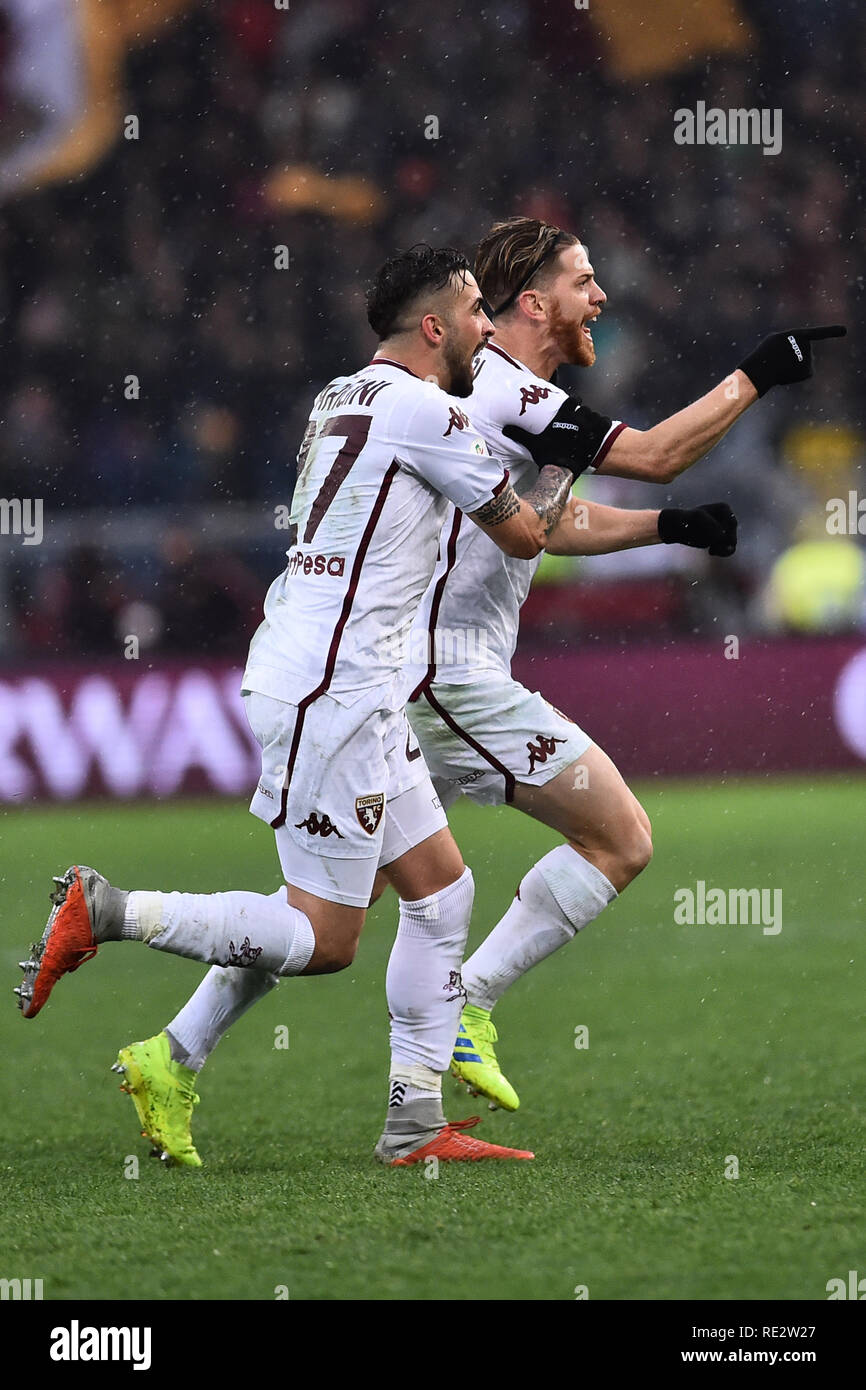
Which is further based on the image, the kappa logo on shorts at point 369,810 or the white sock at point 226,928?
the kappa logo on shorts at point 369,810

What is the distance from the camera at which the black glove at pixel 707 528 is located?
15.5 feet

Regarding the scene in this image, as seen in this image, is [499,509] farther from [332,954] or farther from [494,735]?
[332,954]

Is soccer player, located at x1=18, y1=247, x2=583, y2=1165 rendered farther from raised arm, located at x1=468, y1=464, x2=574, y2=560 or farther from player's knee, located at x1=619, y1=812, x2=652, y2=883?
player's knee, located at x1=619, y1=812, x2=652, y2=883

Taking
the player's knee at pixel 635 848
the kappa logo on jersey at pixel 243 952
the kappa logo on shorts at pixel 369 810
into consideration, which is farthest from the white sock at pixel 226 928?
the player's knee at pixel 635 848

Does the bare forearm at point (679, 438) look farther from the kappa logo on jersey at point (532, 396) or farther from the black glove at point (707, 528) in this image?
the kappa logo on jersey at point (532, 396)

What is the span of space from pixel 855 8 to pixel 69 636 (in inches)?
399

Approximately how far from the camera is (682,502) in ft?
44.5

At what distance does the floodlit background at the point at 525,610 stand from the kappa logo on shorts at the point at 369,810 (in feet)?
2.41

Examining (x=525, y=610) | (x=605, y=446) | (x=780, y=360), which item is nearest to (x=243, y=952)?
(x=605, y=446)

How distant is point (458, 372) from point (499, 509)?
41 cm

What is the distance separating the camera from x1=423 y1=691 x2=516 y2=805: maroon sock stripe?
4848 mm

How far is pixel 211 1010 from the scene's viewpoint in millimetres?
4465

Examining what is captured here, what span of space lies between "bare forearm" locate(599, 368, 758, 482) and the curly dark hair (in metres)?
0.59

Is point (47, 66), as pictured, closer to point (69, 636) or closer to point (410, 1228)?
point (69, 636)
